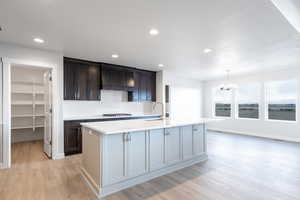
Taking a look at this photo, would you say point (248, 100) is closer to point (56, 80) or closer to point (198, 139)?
Answer: point (198, 139)

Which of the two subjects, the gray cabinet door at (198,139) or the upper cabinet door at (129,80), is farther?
the upper cabinet door at (129,80)

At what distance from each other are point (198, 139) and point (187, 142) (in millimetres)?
384

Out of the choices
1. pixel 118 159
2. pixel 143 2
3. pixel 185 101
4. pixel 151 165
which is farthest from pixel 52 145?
pixel 185 101

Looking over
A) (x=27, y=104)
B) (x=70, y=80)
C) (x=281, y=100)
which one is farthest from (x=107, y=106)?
(x=281, y=100)

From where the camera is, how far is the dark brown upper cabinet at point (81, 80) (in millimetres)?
4117

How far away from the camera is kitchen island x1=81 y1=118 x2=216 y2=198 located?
220 centimetres

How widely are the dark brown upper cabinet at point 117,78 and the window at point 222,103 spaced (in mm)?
4474

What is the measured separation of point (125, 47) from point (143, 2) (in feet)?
5.29

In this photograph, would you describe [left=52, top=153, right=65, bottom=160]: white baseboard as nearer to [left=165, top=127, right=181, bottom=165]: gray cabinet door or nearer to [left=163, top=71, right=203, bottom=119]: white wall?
[left=165, top=127, right=181, bottom=165]: gray cabinet door

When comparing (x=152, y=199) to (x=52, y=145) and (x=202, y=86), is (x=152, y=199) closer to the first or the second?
(x=52, y=145)

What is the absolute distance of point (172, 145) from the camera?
2.95m

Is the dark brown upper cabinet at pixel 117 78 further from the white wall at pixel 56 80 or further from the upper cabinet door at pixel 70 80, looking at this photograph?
the white wall at pixel 56 80

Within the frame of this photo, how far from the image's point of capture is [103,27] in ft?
8.20

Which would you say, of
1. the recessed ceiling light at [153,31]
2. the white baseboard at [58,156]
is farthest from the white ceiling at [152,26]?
the white baseboard at [58,156]
